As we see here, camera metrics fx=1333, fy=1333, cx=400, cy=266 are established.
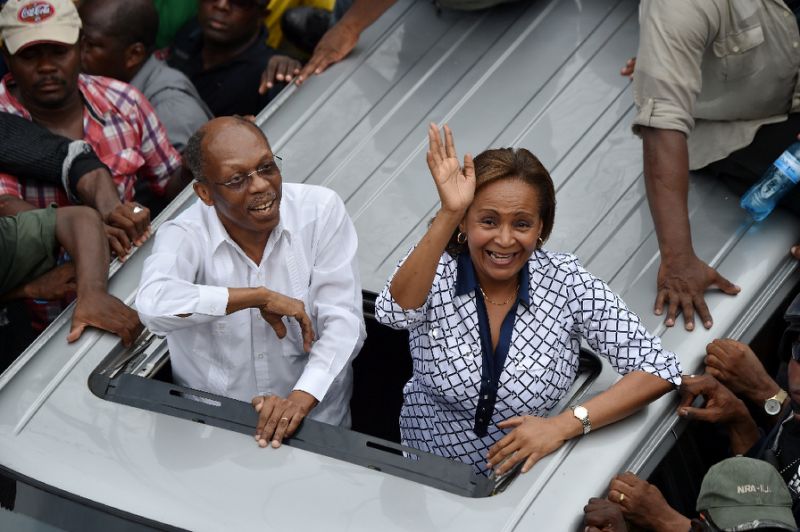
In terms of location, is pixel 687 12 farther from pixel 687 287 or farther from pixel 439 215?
pixel 439 215

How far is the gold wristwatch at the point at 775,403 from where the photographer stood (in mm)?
3539

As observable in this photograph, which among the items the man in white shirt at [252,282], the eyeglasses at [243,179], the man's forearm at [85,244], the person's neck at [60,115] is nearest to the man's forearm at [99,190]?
the man's forearm at [85,244]

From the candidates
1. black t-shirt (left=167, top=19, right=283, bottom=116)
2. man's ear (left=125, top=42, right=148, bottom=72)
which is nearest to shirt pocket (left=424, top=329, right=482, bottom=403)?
black t-shirt (left=167, top=19, right=283, bottom=116)

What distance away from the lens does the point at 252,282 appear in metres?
3.63

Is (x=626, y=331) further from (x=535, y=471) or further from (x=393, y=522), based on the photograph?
(x=393, y=522)

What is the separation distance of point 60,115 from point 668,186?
6.79ft

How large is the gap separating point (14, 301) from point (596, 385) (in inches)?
68.9

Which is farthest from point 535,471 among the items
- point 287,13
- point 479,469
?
point 287,13

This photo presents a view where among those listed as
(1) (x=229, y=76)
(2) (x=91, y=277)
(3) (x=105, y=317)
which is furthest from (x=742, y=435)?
(1) (x=229, y=76)

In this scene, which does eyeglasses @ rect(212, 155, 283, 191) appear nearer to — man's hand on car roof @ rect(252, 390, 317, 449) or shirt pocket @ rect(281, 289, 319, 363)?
shirt pocket @ rect(281, 289, 319, 363)

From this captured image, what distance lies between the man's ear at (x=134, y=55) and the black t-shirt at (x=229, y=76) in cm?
38

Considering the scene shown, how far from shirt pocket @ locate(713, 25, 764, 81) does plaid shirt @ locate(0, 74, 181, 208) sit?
196 cm

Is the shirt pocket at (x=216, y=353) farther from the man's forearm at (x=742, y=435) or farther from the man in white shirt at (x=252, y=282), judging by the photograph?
the man's forearm at (x=742, y=435)

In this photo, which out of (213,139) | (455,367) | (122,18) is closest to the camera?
(455,367)
